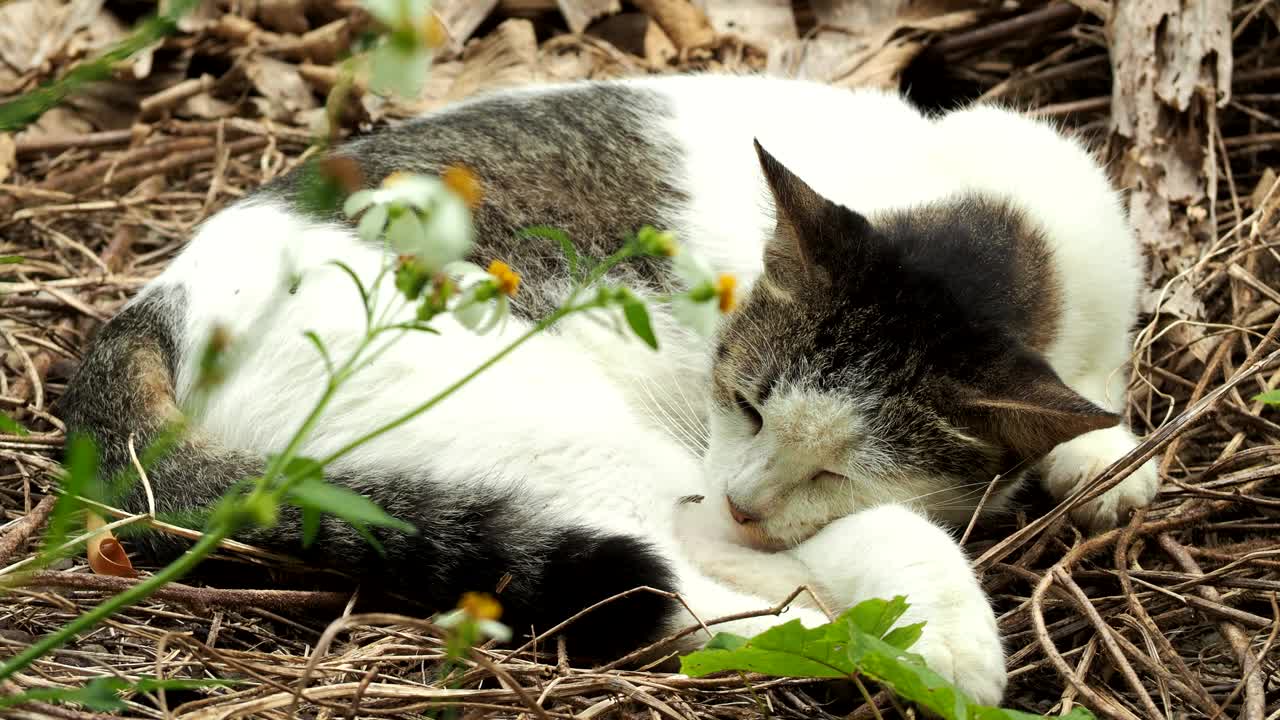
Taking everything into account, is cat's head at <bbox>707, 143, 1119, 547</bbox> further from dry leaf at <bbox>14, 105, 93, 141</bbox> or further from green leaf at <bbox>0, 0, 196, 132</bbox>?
dry leaf at <bbox>14, 105, 93, 141</bbox>

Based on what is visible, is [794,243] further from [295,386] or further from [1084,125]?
[1084,125]

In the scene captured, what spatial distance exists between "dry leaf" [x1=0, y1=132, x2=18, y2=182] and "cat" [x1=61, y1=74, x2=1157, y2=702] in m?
1.59

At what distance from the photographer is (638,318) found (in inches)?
51.7

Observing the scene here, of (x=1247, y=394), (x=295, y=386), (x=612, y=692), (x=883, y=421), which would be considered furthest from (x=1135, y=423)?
(x=295, y=386)

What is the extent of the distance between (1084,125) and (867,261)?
6.65 ft

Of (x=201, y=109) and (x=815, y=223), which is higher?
(x=815, y=223)

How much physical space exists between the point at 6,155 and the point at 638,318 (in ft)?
11.4

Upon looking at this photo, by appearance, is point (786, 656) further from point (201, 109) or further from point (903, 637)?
point (201, 109)

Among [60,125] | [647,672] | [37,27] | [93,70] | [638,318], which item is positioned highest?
[93,70]

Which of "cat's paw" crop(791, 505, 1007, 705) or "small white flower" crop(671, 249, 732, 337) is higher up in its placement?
"small white flower" crop(671, 249, 732, 337)

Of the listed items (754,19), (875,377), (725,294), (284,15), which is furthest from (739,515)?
(284,15)

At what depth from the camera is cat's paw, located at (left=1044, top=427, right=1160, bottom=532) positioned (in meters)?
2.51

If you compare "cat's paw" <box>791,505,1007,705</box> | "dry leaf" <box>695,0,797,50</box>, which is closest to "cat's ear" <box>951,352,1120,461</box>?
"cat's paw" <box>791,505,1007,705</box>

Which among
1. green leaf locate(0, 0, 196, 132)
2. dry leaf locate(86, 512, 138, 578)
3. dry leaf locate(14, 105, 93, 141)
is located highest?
green leaf locate(0, 0, 196, 132)
